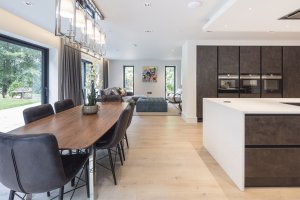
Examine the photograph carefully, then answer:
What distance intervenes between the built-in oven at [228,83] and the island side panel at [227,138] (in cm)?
292

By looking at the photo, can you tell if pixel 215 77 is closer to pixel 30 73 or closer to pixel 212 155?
pixel 212 155

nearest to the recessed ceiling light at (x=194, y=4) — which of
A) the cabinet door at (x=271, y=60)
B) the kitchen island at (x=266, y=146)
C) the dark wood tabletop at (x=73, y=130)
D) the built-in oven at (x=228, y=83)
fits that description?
the kitchen island at (x=266, y=146)

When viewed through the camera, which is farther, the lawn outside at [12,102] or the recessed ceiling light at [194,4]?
the lawn outside at [12,102]

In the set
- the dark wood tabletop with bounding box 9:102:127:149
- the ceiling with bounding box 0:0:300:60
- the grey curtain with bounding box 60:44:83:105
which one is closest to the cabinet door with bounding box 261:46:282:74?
the ceiling with bounding box 0:0:300:60

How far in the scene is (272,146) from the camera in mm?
2307

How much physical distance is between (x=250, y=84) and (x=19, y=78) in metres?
6.02

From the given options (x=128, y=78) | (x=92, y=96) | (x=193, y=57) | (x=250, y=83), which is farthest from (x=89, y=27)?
(x=128, y=78)

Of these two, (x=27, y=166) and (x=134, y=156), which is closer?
(x=27, y=166)

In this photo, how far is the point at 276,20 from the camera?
343 centimetres

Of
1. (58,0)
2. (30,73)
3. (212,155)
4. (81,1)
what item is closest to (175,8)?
(81,1)

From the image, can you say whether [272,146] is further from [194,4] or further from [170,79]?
[170,79]

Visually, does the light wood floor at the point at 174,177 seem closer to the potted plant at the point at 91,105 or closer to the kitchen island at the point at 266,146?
the kitchen island at the point at 266,146

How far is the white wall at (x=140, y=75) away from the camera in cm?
1221

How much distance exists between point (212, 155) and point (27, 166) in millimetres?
2650
